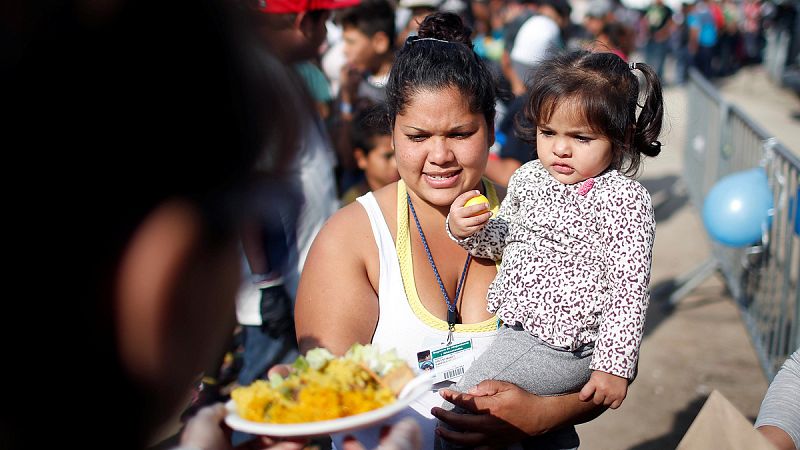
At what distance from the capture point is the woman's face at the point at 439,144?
242 centimetres

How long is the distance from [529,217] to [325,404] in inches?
45.0

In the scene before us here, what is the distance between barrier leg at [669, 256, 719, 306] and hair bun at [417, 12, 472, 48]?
516 centimetres

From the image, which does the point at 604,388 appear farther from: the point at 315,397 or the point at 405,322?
the point at 315,397

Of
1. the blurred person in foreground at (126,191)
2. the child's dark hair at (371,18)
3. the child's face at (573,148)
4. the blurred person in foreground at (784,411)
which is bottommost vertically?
the blurred person in foreground at (784,411)

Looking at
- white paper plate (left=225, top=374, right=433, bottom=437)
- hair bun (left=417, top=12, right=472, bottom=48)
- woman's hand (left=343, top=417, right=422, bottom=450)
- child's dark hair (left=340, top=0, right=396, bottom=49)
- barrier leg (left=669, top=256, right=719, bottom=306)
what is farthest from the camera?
barrier leg (left=669, top=256, right=719, bottom=306)

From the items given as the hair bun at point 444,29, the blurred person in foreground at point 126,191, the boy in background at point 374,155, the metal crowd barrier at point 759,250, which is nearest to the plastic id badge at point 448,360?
the hair bun at point 444,29

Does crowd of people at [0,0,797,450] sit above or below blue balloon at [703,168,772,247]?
above

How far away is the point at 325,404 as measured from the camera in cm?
146

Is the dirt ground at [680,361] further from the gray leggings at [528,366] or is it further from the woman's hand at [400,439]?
the woman's hand at [400,439]

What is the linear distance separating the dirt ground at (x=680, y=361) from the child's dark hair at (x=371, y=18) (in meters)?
2.27

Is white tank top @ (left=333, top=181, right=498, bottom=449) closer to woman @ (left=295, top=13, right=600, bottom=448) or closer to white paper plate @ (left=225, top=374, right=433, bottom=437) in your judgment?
Answer: woman @ (left=295, top=13, right=600, bottom=448)

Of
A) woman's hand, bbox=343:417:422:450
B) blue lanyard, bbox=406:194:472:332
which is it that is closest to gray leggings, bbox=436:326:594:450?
blue lanyard, bbox=406:194:472:332

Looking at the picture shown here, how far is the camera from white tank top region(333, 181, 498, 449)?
2344 mm

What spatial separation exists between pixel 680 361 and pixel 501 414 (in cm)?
413
